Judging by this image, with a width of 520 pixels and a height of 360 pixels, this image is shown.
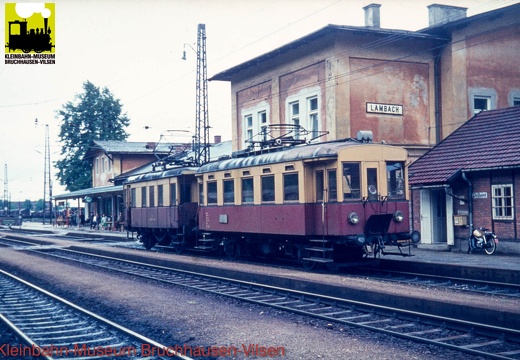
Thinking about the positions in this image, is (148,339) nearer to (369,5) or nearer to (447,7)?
(369,5)

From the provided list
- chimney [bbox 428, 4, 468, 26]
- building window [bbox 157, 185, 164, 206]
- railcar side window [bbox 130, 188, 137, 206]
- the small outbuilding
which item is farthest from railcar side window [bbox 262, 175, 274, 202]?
chimney [bbox 428, 4, 468, 26]

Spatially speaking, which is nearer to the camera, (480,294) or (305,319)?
(305,319)

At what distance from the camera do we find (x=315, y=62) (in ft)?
82.5

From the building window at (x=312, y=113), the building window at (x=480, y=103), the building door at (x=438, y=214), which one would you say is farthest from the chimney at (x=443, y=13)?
the building door at (x=438, y=214)

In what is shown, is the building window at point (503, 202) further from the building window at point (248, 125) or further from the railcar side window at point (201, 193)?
the building window at point (248, 125)

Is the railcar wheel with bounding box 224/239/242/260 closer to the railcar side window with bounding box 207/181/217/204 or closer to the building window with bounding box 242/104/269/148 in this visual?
the railcar side window with bounding box 207/181/217/204

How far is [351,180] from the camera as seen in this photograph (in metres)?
15.2

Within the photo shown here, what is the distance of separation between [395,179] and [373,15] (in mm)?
13502

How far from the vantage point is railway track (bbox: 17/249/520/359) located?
25.9ft

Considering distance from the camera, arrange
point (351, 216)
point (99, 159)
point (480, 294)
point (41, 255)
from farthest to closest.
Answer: point (99, 159) → point (41, 255) → point (351, 216) → point (480, 294)

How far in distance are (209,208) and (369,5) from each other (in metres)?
12.6

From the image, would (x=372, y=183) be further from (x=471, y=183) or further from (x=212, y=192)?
(x=212, y=192)

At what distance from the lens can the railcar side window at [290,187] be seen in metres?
16.0

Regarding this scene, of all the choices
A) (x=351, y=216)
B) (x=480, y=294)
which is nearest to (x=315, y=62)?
(x=351, y=216)
